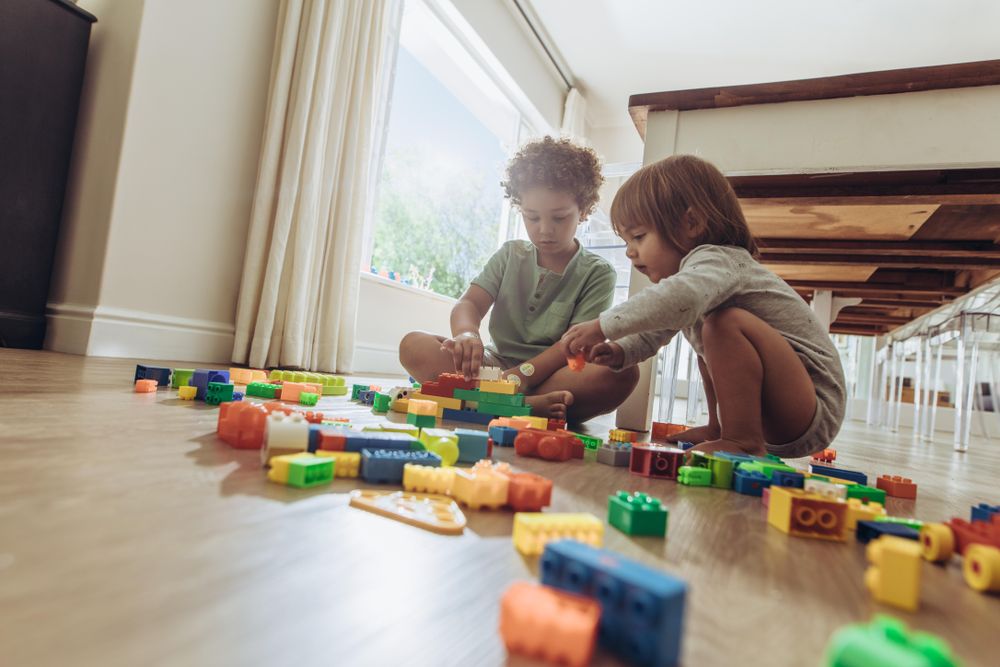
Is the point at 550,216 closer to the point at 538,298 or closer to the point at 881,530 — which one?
the point at 538,298

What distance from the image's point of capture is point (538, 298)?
1.61 meters

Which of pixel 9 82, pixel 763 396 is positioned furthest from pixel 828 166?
pixel 9 82

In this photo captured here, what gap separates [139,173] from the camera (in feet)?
5.24

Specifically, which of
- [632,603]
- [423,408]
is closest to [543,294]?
[423,408]

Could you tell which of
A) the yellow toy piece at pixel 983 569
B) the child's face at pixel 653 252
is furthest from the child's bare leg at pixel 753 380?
the yellow toy piece at pixel 983 569

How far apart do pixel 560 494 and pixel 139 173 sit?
62.1 inches

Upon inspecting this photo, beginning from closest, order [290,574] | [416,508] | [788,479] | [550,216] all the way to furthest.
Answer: [290,574] < [416,508] < [788,479] < [550,216]

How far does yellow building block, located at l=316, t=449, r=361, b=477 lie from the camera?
0.51 m

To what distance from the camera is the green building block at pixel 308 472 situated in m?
0.46

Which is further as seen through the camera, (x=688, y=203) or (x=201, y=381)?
(x=688, y=203)

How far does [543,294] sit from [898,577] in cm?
129

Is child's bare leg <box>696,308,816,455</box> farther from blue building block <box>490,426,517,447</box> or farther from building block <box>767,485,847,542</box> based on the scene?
building block <box>767,485,847,542</box>

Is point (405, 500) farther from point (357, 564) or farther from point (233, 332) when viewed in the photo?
point (233, 332)

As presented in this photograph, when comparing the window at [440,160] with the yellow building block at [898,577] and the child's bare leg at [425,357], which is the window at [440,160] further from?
the yellow building block at [898,577]
